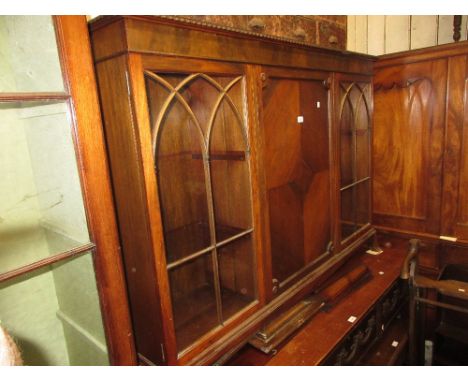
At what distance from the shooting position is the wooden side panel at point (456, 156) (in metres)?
1.91

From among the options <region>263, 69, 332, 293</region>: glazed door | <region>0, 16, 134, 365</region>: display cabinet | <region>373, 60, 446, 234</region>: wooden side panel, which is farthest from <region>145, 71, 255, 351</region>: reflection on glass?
<region>373, 60, 446, 234</region>: wooden side panel

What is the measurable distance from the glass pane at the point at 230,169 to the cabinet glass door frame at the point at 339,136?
684 mm

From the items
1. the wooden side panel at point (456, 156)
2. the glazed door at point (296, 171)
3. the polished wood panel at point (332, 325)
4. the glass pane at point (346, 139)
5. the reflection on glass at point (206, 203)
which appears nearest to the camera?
the reflection on glass at point (206, 203)

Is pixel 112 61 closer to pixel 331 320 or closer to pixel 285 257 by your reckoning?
pixel 285 257

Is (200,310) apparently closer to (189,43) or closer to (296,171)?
(296,171)

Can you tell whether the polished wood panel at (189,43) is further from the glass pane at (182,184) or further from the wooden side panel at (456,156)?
the wooden side panel at (456,156)

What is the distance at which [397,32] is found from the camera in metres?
2.45

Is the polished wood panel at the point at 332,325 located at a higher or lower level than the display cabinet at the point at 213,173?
lower

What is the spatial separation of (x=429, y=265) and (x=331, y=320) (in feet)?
3.86

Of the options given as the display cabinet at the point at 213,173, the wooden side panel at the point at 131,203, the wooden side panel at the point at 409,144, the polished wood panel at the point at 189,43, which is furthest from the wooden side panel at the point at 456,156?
the wooden side panel at the point at 131,203

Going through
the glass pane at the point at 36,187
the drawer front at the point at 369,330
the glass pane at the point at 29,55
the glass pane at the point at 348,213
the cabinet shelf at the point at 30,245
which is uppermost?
the glass pane at the point at 29,55

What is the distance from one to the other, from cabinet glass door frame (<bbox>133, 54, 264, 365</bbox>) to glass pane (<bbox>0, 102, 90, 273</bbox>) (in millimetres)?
187

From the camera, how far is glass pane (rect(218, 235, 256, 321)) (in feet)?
4.26

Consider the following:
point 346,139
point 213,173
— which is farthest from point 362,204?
point 213,173
